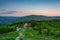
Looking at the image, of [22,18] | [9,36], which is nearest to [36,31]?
[22,18]

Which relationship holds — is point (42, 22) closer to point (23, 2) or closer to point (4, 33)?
point (23, 2)

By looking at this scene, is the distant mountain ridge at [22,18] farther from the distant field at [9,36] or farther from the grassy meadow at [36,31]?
the distant field at [9,36]

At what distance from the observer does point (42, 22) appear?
193 centimetres

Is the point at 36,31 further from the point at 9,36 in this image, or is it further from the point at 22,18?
the point at 9,36

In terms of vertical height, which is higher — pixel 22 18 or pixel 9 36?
pixel 22 18

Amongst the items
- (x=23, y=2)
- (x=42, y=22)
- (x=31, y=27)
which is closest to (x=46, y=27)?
(x=42, y=22)

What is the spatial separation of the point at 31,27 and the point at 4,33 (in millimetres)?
393

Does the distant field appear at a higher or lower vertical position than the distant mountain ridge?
lower

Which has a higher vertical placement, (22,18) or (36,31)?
(22,18)

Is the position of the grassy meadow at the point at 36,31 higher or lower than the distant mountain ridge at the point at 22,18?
lower

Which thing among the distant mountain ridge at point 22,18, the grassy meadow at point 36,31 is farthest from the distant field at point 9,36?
the distant mountain ridge at point 22,18

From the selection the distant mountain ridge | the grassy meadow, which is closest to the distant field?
the grassy meadow

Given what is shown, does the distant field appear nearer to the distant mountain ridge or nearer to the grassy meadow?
the grassy meadow

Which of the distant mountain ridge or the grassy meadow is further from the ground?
the distant mountain ridge
